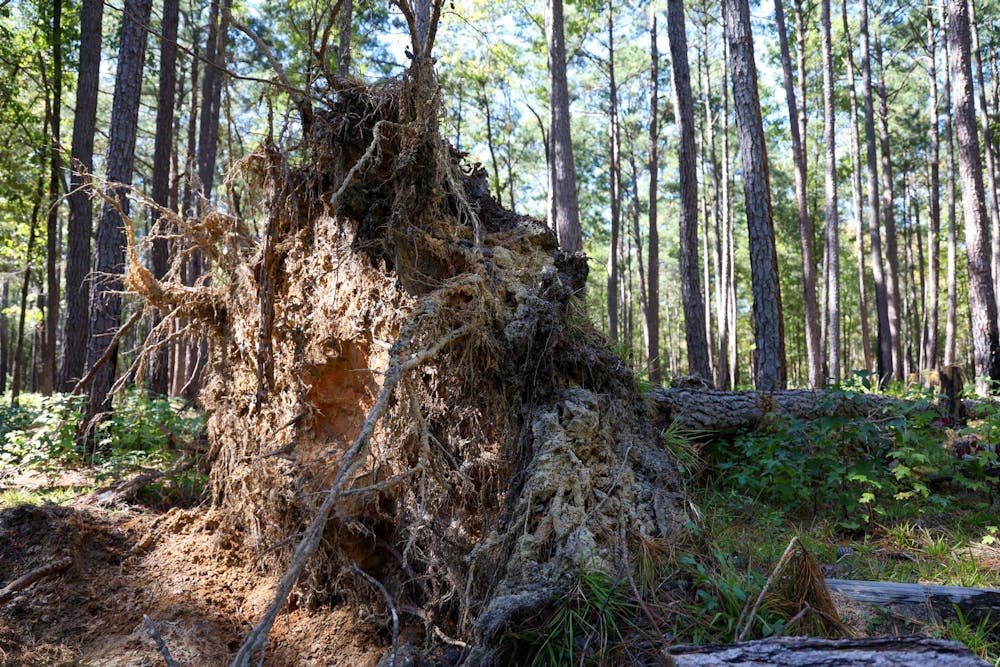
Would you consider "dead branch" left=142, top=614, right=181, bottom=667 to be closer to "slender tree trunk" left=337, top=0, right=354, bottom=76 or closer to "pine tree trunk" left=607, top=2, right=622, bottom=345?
"slender tree trunk" left=337, top=0, right=354, bottom=76

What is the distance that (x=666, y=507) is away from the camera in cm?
357

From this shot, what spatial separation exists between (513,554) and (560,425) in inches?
33.3

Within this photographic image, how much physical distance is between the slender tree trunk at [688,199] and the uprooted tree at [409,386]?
6197 mm

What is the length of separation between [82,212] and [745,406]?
9518 millimetres

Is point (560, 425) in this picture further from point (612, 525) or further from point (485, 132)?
point (485, 132)

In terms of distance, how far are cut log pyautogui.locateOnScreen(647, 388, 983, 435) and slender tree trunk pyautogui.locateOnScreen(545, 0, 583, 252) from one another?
434 cm

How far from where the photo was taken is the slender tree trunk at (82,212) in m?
8.47

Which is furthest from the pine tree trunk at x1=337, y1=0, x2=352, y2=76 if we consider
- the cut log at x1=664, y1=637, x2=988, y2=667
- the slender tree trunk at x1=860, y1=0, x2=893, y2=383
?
the slender tree trunk at x1=860, y1=0, x2=893, y2=383

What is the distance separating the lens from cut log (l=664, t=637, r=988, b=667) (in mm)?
2006

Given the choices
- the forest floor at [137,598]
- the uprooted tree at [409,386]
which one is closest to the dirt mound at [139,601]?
the forest floor at [137,598]

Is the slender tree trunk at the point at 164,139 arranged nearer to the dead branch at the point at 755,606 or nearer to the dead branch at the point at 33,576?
the dead branch at the point at 33,576

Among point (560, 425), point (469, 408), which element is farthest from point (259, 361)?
point (560, 425)

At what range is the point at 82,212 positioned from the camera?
9.22 meters

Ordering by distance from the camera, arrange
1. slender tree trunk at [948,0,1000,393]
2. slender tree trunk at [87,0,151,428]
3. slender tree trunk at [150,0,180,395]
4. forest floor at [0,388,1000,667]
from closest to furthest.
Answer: forest floor at [0,388,1000,667] < slender tree trunk at [87,0,151,428] < slender tree trunk at [150,0,180,395] < slender tree trunk at [948,0,1000,393]
